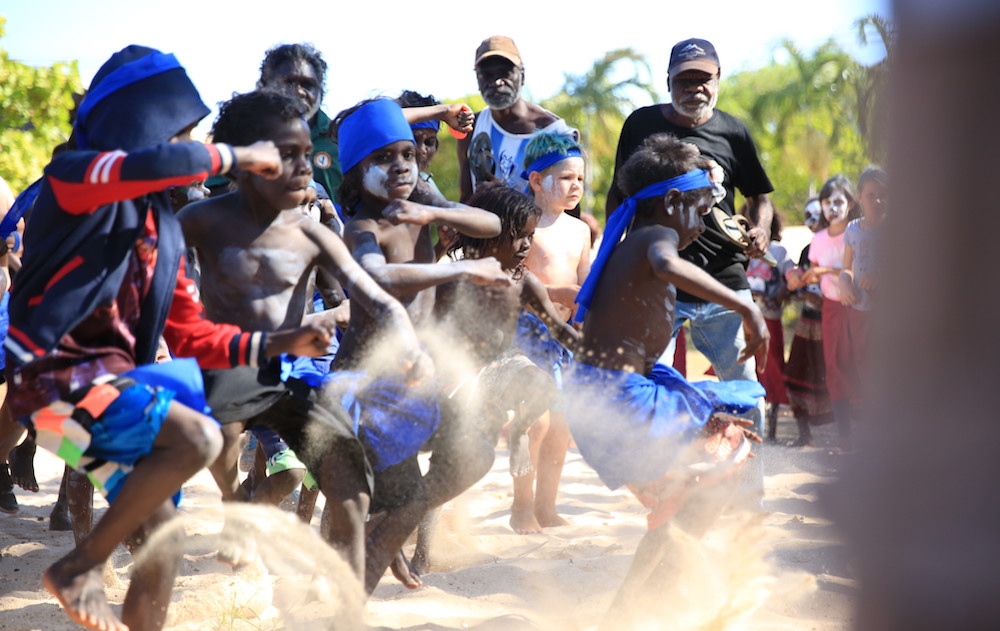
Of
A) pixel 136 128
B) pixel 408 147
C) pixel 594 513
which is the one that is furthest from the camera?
pixel 594 513

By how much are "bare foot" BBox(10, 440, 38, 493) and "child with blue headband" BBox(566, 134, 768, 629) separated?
11.3 feet

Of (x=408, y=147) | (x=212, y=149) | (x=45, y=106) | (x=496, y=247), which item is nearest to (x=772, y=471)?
(x=496, y=247)

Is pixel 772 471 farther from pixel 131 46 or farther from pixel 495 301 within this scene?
pixel 131 46

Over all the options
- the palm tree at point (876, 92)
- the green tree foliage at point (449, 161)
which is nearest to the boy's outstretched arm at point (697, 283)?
the palm tree at point (876, 92)

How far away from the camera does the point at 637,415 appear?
136 inches

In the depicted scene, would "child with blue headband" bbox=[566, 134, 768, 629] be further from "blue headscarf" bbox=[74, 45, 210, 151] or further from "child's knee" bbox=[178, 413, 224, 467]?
"blue headscarf" bbox=[74, 45, 210, 151]

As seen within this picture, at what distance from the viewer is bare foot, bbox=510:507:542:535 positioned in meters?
4.93

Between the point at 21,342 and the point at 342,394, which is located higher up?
the point at 21,342

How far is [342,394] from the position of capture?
3336 millimetres

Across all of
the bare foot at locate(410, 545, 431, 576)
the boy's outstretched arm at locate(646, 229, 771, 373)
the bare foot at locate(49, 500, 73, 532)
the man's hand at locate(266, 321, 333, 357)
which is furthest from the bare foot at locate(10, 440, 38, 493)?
the boy's outstretched arm at locate(646, 229, 771, 373)

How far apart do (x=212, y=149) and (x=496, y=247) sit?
5.41ft

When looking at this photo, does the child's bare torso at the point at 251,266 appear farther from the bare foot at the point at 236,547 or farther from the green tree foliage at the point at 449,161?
the green tree foliage at the point at 449,161

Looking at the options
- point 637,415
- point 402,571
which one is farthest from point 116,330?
point 637,415

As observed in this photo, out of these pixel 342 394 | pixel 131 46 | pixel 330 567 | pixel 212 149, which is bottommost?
pixel 330 567
